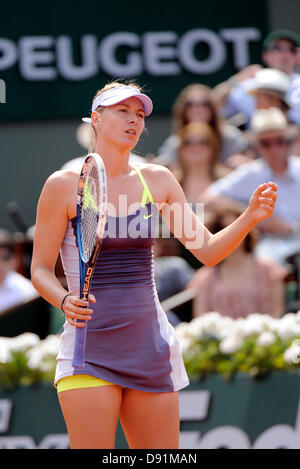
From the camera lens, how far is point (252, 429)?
14.6 feet

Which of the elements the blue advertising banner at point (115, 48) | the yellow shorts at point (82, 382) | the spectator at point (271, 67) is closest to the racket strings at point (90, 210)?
the yellow shorts at point (82, 382)

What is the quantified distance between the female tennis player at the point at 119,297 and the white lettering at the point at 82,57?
247 inches

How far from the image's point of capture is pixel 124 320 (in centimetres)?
275

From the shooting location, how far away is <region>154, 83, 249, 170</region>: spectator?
6.89 m

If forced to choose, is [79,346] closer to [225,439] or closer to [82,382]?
[82,382]

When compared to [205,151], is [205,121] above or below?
above

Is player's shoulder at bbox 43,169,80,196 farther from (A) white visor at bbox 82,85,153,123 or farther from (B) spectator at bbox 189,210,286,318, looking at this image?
(B) spectator at bbox 189,210,286,318

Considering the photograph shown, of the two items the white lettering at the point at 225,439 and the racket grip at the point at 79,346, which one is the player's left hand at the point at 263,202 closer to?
the racket grip at the point at 79,346

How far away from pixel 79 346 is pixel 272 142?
4.01 m

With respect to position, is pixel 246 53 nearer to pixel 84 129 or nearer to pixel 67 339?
pixel 84 129

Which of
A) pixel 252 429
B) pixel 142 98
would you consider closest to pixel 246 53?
pixel 252 429

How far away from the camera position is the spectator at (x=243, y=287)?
5.61m

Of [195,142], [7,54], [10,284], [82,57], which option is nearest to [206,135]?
[195,142]

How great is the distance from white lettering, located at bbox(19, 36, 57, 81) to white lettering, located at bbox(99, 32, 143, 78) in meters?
0.54
